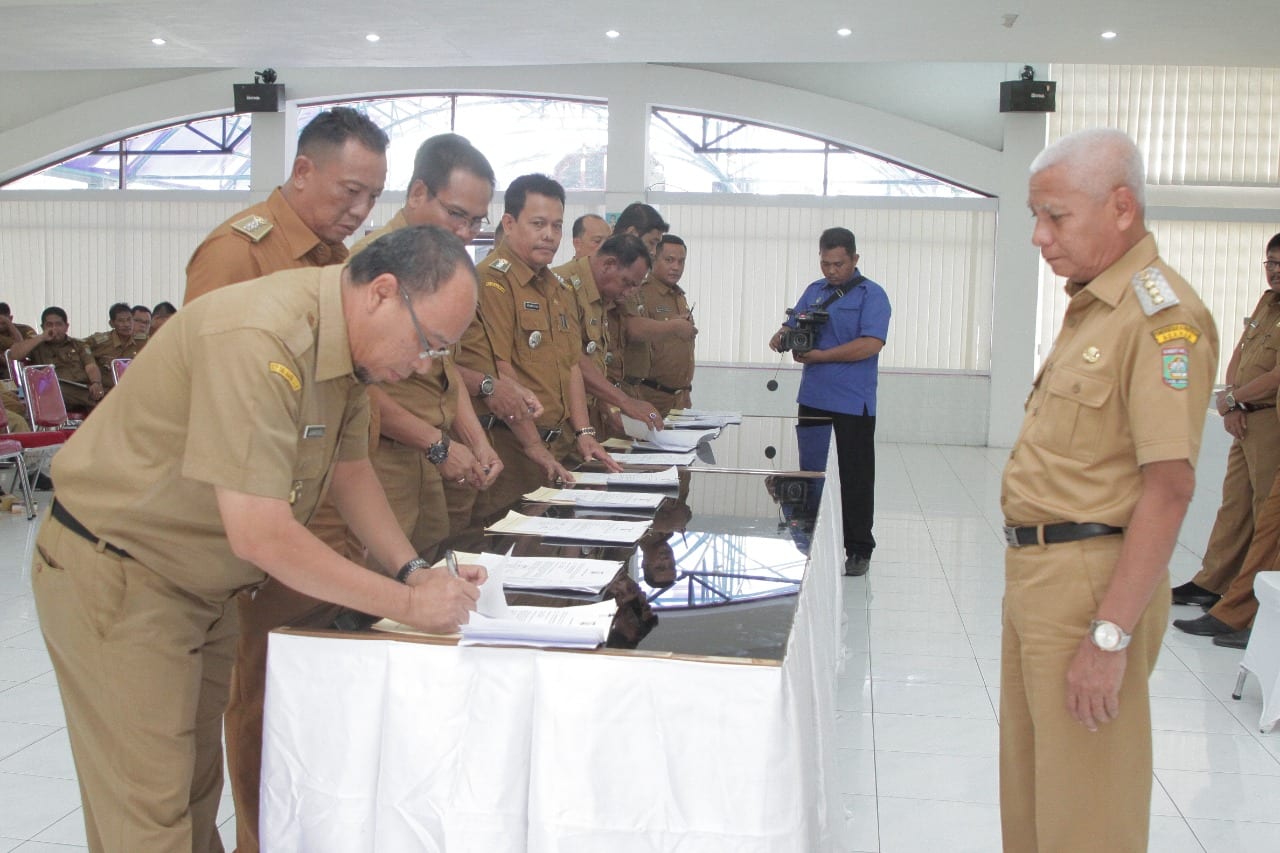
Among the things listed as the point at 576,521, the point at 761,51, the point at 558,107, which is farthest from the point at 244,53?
the point at 576,521

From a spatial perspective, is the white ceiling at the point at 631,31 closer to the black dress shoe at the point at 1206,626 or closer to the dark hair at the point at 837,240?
the dark hair at the point at 837,240

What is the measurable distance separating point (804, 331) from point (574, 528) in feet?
9.42

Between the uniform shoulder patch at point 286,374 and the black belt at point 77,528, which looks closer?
the uniform shoulder patch at point 286,374

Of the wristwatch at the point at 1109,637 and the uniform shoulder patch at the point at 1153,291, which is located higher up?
the uniform shoulder patch at the point at 1153,291

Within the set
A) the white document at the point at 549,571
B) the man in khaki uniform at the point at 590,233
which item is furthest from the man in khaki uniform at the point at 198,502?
the man in khaki uniform at the point at 590,233

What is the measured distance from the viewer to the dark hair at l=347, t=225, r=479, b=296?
→ 146 cm

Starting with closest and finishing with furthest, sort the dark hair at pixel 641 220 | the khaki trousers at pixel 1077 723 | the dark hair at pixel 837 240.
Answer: the khaki trousers at pixel 1077 723 → the dark hair at pixel 837 240 → the dark hair at pixel 641 220

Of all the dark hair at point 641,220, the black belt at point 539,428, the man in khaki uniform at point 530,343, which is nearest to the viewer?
the man in khaki uniform at point 530,343

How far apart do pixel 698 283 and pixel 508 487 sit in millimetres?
8007

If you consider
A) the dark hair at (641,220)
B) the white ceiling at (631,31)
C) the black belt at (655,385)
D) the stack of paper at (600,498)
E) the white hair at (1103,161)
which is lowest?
the stack of paper at (600,498)

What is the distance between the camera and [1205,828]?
8.57 feet

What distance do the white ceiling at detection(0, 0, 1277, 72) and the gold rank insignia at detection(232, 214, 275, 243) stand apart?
5.58 m

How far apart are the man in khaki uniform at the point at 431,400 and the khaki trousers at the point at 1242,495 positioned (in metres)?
3.22

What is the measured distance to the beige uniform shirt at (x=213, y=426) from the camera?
139 centimetres
